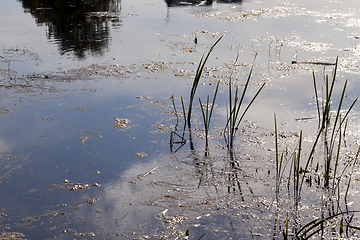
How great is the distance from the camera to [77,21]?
8.06 m

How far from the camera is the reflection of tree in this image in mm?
6344

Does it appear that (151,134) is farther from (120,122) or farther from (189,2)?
(189,2)

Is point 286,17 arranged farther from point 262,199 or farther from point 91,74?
point 262,199

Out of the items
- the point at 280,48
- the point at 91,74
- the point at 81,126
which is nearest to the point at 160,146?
the point at 81,126

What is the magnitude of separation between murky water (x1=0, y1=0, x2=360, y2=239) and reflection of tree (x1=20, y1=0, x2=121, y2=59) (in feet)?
0.19

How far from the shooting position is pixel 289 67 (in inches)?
217

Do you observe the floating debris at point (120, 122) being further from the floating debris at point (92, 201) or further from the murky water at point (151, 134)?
the floating debris at point (92, 201)

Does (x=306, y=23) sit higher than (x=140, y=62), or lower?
higher

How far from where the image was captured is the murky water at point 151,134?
7.91ft

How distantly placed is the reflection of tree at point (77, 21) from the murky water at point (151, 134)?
0.06 m

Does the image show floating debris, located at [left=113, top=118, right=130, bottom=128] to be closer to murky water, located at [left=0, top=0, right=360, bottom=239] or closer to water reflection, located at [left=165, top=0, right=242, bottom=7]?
murky water, located at [left=0, top=0, right=360, bottom=239]

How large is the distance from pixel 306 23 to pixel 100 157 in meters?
6.92

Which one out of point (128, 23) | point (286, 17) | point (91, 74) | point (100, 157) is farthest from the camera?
point (286, 17)

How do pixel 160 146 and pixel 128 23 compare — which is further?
pixel 128 23
